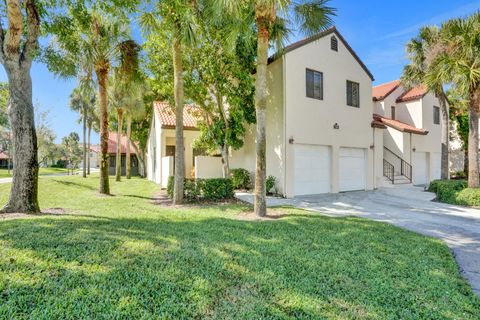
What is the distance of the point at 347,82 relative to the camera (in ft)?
49.4

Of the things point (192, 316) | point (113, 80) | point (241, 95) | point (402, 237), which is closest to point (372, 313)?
point (192, 316)

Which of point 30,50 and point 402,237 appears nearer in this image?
point 402,237

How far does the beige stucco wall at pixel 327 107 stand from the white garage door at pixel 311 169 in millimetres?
319

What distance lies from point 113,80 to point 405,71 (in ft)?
56.8

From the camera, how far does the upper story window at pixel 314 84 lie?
13.5 metres

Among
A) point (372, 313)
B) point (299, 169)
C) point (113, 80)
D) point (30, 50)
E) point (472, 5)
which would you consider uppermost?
point (472, 5)

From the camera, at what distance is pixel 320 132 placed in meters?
13.7

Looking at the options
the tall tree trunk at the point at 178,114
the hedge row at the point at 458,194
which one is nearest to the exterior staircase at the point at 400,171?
the hedge row at the point at 458,194

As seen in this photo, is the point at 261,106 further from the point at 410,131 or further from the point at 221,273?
the point at 410,131

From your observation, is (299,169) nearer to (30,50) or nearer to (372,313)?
(372,313)

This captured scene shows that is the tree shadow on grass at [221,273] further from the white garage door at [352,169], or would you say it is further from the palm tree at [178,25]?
the white garage door at [352,169]

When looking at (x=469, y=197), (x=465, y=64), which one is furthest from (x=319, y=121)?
(x=469, y=197)

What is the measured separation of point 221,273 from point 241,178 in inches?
430

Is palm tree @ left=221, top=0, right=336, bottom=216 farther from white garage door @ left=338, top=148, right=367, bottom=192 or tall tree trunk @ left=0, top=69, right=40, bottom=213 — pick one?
white garage door @ left=338, top=148, right=367, bottom=192
